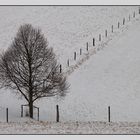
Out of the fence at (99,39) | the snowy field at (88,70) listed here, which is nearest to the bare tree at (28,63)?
the snowy field at (88,70)

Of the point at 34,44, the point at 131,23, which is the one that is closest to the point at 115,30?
the point at 131,23

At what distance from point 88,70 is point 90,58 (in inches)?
140

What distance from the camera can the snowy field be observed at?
104 feet

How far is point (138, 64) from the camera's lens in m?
48.8

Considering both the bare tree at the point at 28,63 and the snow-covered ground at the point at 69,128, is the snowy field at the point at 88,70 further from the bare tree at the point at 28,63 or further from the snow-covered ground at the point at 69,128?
the bare tree at the point at 28,63

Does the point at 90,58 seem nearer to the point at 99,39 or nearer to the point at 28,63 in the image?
the point at 99,39

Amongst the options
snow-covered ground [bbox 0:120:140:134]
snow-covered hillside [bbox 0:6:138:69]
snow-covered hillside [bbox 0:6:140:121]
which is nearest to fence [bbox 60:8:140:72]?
snow-covered hillside [bbox 0:6:140:121]

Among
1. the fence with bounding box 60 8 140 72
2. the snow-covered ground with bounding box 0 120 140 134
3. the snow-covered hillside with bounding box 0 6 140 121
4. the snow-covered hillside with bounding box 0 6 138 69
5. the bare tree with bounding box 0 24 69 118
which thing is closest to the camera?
the snow-covered ground with bounding box 0 120 140 134

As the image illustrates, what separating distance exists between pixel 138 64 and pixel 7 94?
55.1 feet

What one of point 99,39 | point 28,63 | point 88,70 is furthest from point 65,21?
point 28,63

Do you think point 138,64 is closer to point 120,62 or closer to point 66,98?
point 120,62

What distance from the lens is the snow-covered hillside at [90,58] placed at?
126ft

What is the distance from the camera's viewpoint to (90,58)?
50781 millimetres

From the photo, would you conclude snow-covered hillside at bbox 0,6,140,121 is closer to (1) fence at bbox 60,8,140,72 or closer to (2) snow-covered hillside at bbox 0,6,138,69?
(2) snow-covered hillside at bbox 0,6,138,69
